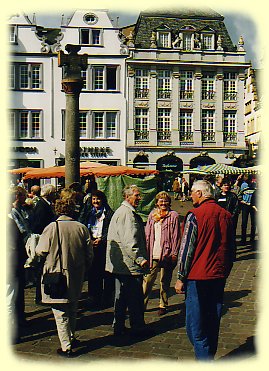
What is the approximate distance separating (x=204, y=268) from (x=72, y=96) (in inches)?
244

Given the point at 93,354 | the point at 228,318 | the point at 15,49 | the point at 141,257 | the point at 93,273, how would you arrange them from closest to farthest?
the point at 93,354, the point at 141,257, the point at 228,318, the point at 93,273, the point at 15,49

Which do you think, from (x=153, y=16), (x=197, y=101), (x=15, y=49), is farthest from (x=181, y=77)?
(x=15, y=49)

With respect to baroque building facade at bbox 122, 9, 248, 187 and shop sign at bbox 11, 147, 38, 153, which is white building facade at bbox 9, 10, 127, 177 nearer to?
shop sign at bbox 11, 147, 38, 153

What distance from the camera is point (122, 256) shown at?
618 centimetres

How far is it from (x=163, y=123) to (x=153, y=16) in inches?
311

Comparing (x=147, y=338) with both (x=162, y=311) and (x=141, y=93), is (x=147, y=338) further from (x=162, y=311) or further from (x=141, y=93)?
(x=141, y=93)

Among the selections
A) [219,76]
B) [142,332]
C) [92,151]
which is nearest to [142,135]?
[92,151]

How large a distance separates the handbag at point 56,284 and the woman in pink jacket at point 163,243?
6.76 ft

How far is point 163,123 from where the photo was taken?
38.0 metres

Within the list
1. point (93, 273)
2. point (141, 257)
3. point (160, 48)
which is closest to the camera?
point (141, 257)

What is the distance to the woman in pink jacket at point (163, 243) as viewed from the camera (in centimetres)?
727

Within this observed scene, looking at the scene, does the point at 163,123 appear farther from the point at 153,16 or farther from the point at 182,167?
the point at 153,16

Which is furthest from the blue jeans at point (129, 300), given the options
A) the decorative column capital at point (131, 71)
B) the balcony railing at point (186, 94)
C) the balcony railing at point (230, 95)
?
the balcony railing at point (230, 95)

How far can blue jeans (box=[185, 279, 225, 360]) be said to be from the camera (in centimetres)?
498
